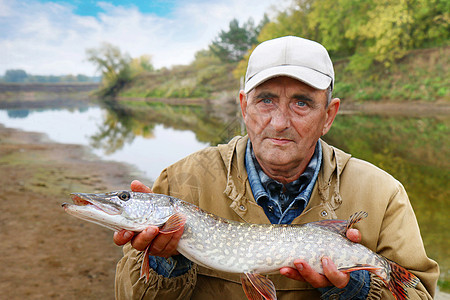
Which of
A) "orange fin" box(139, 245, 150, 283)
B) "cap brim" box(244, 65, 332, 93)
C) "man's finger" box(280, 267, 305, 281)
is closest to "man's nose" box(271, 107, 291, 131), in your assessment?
"cap brim" box(244, 65, 332, 93)

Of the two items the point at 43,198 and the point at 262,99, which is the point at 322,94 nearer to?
the point at 262,99

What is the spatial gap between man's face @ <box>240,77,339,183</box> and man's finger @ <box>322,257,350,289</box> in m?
0.67

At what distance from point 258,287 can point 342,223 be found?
673 millimetres

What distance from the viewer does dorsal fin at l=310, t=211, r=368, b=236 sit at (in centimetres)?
226

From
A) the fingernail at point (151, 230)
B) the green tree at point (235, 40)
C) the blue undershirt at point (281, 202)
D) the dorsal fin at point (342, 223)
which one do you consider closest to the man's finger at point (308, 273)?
the blue undershirt at point (281, 202)

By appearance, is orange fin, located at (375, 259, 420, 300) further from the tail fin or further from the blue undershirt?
the blue undershirt

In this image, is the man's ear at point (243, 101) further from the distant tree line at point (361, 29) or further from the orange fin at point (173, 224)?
the distant tree line at point (361, 29)

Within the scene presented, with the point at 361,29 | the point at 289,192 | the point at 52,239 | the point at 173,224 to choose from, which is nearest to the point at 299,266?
Result: the point at 289,192

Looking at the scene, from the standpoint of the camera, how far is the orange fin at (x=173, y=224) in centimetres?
216

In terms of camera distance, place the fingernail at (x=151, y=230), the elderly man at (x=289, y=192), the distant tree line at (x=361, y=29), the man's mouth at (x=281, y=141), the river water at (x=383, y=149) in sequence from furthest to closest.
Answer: the distant tree line at (x=361, y=29), the river water at (x=383, y=149), the man's mouth at (x=281, y=141), the elderly man at (x=289, y=192), the fingernail at (x=151, y=230)

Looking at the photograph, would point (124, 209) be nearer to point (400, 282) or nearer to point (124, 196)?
point (124, 196)

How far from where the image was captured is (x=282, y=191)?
8.55 feet

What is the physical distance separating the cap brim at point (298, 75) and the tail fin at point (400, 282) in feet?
4.13

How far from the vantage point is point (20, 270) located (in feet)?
17.7
